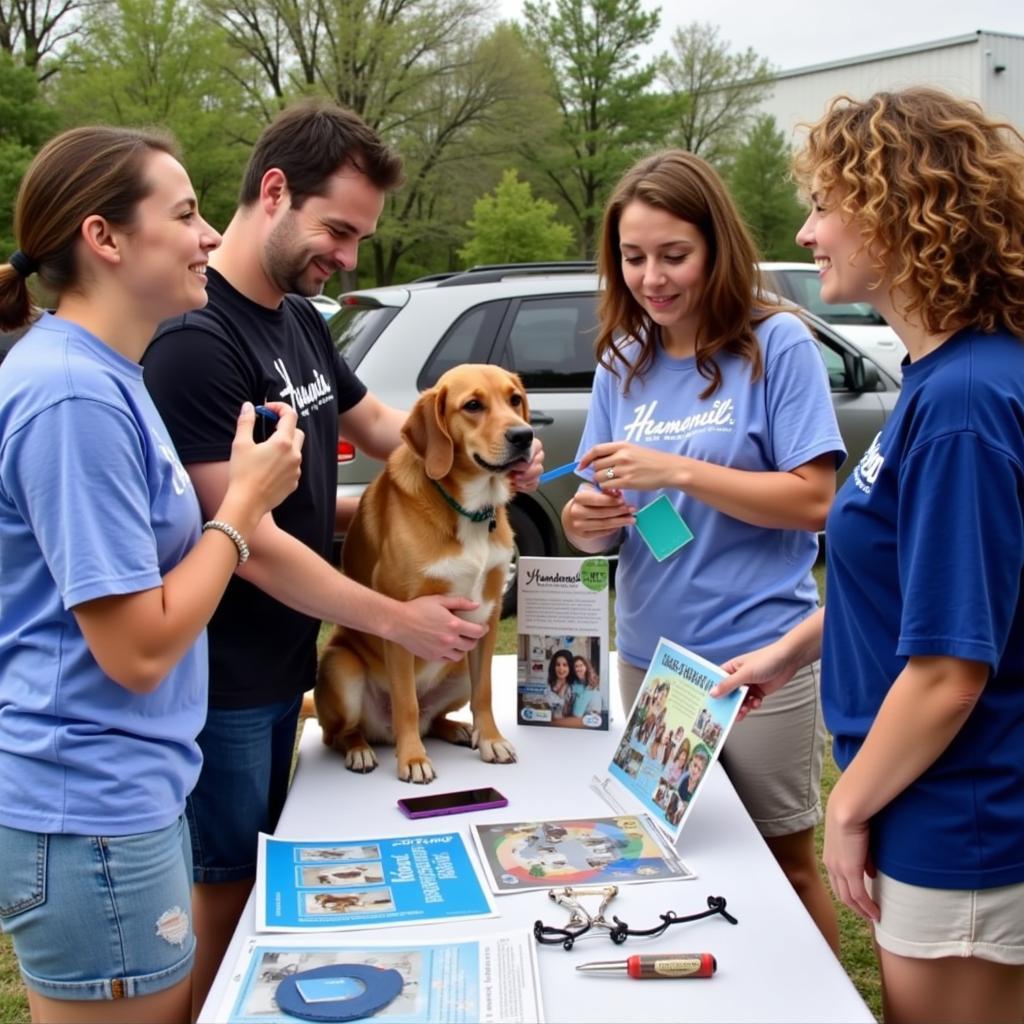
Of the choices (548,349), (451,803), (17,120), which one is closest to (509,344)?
(548,349)

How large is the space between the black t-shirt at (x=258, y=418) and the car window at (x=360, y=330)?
151 inches

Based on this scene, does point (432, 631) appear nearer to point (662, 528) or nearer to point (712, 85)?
point (662, 528)

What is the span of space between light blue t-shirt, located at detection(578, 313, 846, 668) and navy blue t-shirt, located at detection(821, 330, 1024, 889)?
25.3 inches

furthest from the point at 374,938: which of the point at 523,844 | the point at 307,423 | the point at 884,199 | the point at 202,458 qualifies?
the point at 884,199

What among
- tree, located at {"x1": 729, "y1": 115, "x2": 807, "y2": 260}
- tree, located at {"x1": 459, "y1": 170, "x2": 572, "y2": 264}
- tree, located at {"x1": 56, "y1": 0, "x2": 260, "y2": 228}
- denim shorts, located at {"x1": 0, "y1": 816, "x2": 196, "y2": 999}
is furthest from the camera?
tree, located at {"x1": 729, "y1": 115, "x2": 807, "y2": 260}

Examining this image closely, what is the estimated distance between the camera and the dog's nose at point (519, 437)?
2.72 meters

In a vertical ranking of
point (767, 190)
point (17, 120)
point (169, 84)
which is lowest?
point (767, 190)

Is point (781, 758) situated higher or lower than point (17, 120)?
lower

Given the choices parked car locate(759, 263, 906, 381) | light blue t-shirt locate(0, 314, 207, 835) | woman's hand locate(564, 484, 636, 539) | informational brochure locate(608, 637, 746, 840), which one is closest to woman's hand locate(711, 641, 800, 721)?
informational brochure locate(608, 637, 746, 840)

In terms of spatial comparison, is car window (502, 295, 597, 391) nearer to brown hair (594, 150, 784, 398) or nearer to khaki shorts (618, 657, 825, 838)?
brown hair (594, 150, 784, 398)

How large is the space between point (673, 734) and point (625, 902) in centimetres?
41

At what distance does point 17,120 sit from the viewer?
84.5 feet

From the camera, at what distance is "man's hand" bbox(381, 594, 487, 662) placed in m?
2.30

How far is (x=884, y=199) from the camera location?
1.48 metres
